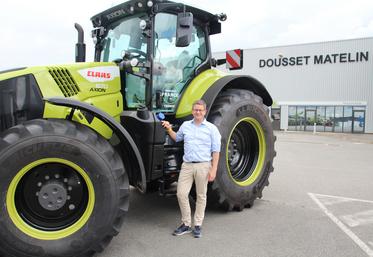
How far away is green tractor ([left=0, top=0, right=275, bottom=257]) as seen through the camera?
10.5 feet

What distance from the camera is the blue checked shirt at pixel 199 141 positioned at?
13.7 ft

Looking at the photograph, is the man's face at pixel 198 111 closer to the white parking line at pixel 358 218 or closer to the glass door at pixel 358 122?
the white parking line at pixel 358 218

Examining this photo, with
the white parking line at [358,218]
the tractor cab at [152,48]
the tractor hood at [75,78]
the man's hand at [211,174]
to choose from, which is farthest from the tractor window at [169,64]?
the white parking line at [358,218]

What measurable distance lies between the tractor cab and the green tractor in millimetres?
12

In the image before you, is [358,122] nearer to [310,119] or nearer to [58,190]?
[310,119]

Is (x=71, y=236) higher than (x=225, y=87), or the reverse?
(x=225, y=87)

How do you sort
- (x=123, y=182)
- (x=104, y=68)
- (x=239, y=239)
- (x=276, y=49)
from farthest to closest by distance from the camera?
(x=276, y=49), (x=104, y=68), (x=239, y=239), (x=123, y=182)

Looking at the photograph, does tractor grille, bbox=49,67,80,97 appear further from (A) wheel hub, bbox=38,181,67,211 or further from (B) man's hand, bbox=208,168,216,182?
(B) man's hand, bbox=208,168,216,182

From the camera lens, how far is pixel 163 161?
4301 millimetres

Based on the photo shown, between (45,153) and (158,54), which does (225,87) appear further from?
(45,153)

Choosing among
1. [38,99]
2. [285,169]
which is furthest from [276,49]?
[38,99]

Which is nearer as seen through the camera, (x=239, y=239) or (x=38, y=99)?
(x=38, y=99)

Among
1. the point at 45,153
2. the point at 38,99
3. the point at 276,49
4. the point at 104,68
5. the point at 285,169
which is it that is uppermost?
the point at 276,49

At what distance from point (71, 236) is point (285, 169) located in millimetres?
6691
